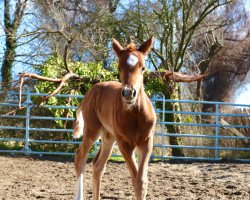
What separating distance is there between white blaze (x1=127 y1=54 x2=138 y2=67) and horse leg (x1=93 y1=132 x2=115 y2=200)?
1646 millimetres

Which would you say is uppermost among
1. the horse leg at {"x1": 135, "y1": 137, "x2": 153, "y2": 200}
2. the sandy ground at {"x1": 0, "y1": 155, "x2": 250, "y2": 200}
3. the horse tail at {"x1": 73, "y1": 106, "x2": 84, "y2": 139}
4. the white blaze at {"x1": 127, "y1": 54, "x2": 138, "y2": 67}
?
the white blaze at {"x1": 127, "y1": 54, "x2": 138, "y2": 67}

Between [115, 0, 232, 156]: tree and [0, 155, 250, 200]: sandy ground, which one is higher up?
[115, 0, 232, 156]: tree

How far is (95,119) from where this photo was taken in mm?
5750

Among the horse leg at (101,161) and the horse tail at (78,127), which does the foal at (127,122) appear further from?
the horse tail at (78,127)

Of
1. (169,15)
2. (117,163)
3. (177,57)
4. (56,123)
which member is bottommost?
(117,163)

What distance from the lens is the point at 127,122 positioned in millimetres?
4617

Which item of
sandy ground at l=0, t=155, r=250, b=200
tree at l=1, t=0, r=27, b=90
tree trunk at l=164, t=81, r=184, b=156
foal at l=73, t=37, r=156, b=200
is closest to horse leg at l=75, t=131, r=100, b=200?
foal at l=73, t=37, r=156, b=200

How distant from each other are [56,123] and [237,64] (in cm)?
1394

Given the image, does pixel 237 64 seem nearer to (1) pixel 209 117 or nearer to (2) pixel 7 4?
(1) pixel 209 117

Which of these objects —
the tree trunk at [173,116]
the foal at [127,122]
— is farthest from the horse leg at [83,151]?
the tree trunk at [173,116]

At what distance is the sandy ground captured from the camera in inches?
257

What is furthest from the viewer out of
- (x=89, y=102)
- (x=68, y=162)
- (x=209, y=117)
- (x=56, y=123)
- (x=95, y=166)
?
(x=209, y=117)

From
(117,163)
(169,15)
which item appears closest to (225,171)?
(117,163)

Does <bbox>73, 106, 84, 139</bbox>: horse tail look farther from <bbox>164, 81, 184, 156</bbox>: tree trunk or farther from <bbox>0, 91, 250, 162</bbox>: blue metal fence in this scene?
<bbox>164, 81, 184, 156</bbox>: tree trunk
